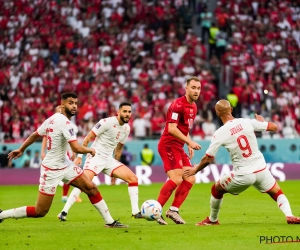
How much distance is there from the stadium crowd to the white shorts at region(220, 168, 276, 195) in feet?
52.0

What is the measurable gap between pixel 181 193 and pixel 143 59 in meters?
19.2

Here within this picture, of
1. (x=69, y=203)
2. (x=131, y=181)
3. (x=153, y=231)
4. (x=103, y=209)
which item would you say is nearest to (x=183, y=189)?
(x=131, y=181)

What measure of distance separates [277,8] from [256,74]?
488 centimetres

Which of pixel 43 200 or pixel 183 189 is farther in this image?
pixel 183 189

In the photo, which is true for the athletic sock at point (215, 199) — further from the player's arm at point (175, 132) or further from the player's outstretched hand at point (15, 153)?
the player's outstretched hand at point (15, 153)

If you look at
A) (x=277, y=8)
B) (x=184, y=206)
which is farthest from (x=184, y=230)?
(x=277, y=8)

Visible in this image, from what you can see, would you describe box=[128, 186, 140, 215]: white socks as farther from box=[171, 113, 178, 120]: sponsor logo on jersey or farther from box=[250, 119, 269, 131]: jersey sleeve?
box=[250, 119, 269, 131]: jersey sleeve

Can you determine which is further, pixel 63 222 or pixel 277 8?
pixel 277 8

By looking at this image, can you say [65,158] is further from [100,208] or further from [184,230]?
[184,230]

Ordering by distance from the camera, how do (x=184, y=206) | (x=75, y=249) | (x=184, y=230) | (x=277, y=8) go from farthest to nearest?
(x=277, y=8), (x=184, y=206), (x=184, y=230), (x=75, y=249)

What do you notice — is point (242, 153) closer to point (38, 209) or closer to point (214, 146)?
point (214, 146)

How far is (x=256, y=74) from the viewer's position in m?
32.6

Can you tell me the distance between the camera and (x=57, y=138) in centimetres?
1278

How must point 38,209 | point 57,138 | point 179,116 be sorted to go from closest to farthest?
point 38,209, point 57,138, point 179,116
